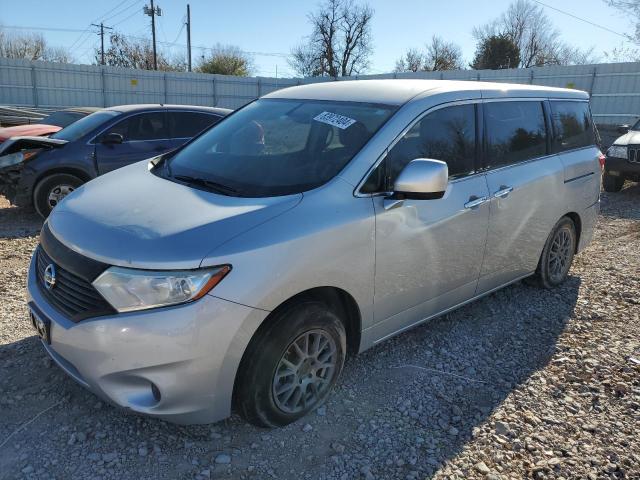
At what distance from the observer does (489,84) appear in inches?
160

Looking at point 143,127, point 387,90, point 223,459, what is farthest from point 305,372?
point 143,127

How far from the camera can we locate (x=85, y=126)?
24.6 feet

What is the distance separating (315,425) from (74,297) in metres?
1.43

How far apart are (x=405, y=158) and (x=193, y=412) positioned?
1872 millimetres

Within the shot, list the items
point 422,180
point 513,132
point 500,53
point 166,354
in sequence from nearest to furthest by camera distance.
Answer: point 166,354 < point 422,180 < point 513,132 < point 500,53

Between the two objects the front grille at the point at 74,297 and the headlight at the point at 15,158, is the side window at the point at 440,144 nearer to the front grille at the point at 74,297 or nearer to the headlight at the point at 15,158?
the front grille at the point at 74,297

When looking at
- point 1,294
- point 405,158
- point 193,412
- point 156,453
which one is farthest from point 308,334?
point 1,294

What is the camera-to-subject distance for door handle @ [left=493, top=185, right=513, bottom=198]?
375cm

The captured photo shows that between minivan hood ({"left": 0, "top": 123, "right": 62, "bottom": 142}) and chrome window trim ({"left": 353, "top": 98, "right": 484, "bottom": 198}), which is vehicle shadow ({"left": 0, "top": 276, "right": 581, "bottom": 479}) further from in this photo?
minivan hood ({"left": 0, "top": 123, "right": 62, "bottom": 142})

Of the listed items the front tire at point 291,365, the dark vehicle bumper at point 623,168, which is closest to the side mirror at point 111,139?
the front tire at point 291,365

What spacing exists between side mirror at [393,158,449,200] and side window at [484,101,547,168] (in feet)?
3.37

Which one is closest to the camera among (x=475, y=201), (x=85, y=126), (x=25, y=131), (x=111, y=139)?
(x=475, y=201)

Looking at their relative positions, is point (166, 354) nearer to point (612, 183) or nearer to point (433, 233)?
point (433, 233)

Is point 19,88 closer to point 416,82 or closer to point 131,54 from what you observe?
point 416,82
